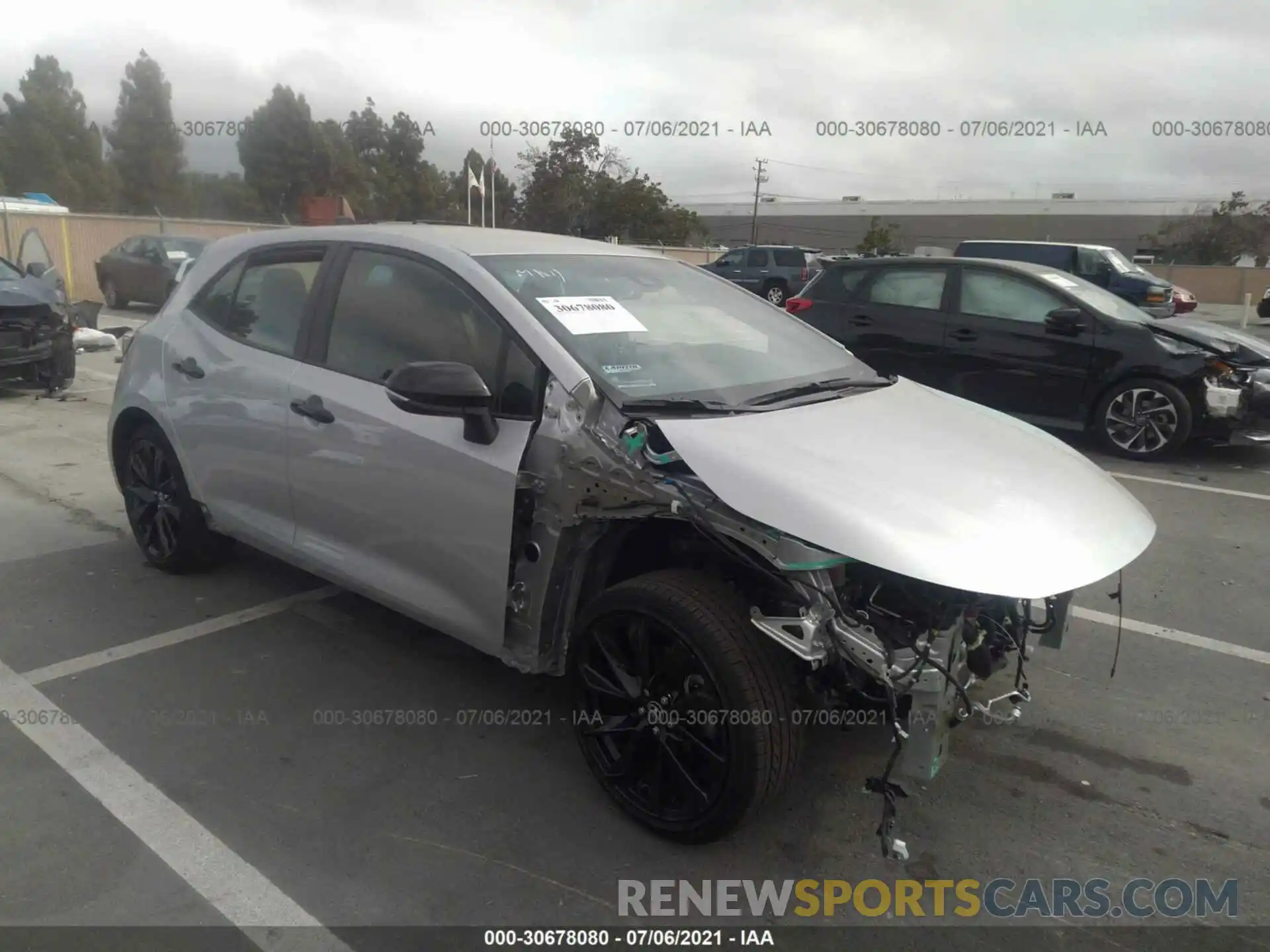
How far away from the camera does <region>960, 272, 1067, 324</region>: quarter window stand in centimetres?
789

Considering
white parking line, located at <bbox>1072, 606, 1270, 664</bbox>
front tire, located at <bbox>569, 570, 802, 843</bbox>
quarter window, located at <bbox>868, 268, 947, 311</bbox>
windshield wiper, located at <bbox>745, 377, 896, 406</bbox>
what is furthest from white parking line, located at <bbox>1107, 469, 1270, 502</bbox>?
front tire, located at <bbox>569, 570, 802, 843</bbox>

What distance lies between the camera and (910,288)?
8.60 meters

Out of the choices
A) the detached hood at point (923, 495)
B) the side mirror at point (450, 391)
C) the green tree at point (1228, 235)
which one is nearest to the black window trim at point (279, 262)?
the side mirror at point (450, 391)

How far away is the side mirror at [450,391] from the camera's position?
2.85m

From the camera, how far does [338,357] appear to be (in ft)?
11.9

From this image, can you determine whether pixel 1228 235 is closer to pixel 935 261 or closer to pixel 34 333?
pixel 935 261

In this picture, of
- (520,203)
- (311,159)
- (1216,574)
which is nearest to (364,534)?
(1216,574)

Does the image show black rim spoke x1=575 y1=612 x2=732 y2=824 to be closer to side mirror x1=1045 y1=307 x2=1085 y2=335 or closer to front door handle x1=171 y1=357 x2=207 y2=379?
front door handle x1=171 y1=357 x2=207 y2=379

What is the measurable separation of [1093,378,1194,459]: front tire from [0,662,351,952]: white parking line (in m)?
7.32

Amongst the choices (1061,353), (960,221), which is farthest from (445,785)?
(960,221)

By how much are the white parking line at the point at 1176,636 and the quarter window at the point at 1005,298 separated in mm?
4110

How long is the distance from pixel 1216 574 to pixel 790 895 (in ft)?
12.3

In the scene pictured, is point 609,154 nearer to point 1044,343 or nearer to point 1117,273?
point 1117,273

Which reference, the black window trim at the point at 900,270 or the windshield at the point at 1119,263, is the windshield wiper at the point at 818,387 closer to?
the black window trim at the point at 900,270
